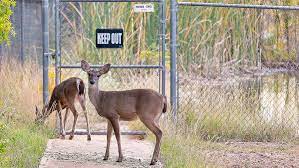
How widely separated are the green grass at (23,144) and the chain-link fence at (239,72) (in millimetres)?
2213

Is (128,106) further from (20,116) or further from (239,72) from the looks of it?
(239,72)

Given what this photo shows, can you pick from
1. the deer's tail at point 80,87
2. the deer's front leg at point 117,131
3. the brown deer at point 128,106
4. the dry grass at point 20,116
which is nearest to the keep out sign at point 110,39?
the deer's tail at point 80,87

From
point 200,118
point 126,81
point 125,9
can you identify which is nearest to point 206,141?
point 200,118

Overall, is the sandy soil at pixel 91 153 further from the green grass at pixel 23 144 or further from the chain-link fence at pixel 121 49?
the chain-link fence at pixel 121 49

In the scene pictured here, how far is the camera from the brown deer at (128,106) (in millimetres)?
10336

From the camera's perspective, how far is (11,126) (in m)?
11.8

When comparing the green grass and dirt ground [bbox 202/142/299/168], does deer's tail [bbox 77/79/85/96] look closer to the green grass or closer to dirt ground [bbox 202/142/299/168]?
the green grass

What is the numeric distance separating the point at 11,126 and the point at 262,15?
575 cm

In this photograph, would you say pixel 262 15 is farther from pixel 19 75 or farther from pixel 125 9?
pixel 19 75

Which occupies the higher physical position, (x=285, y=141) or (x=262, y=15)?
(x=262, y=15)

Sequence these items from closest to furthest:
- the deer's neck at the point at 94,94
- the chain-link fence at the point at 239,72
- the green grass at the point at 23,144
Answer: the green grass at the point at 23,144 < the deer's neck at the point at 94,94 < the chain-link fence at the point at 239,72

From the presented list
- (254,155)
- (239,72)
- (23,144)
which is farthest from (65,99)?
(239,72)

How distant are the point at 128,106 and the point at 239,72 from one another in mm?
5435

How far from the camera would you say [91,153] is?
1096cm
